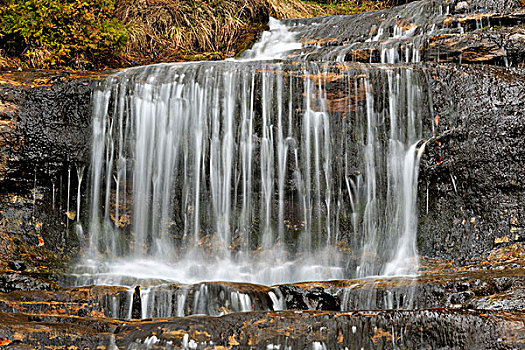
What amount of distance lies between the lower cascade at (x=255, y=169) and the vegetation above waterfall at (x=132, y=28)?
2.60m

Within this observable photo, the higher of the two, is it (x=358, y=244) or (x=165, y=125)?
(x=165, y=125)

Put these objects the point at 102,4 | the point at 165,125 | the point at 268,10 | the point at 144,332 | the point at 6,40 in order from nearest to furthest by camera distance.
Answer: the point at 144,332
the point at 165,125
the point at 6,40
the point at 102,4
the point at 268,10

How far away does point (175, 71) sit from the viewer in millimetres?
7461

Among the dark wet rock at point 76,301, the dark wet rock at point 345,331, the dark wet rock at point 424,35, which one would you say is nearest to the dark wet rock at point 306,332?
the dark wet rock at point 345,331

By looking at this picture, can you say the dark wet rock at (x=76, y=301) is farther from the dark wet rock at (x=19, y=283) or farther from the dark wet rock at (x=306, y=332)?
the dark wet rock at (x=306, y=332)

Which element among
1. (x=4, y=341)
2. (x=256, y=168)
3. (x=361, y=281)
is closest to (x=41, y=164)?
(x=256, y=168)

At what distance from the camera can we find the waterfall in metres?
6.96

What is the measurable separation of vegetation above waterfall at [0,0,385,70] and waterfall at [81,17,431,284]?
Result: 261 centimetres

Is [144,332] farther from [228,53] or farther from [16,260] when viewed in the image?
[228,53]

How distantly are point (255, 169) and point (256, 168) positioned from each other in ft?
0.06

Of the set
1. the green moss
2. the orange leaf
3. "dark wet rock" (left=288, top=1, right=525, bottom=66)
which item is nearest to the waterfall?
"dark wet rock" (left=288, top=1, right=525, bottom=66)

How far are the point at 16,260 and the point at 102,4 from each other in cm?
539

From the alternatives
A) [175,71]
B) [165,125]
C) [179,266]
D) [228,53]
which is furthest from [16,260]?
[228,53]

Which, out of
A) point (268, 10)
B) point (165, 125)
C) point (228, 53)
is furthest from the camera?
point (268, 10)
